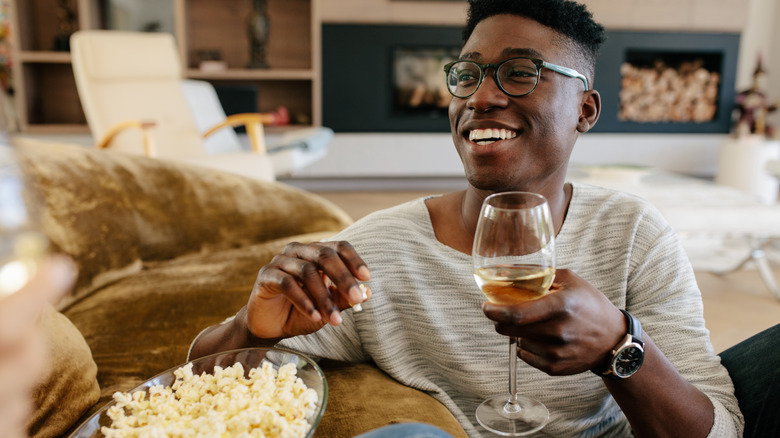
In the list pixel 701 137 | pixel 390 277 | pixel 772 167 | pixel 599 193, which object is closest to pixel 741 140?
pixel 701 137

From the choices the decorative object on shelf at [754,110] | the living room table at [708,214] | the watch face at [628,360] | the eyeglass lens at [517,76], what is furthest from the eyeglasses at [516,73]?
the decorative object on shelf at [754,110]

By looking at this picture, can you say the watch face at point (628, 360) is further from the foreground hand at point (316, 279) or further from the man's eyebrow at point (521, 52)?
the man's eyebrow at point (521, 52)

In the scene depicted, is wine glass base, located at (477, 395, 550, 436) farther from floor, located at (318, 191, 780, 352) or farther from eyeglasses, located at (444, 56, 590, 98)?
floor, located at (318, 191, 780, 352)

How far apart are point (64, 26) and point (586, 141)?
446 centimetres

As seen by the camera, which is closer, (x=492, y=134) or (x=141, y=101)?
(x=492, y=134)

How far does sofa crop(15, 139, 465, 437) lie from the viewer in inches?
32.7

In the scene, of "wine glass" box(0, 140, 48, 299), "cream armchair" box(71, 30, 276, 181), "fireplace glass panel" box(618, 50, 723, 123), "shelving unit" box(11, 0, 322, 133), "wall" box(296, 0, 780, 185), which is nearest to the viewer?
"wine glass" box(0, 140, 48, 299)

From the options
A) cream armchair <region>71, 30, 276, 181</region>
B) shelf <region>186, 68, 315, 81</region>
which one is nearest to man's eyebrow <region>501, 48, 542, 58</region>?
cream armchair <region>71, 30, 276, 181</region>

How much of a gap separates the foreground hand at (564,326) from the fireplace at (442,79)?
4.49 metres

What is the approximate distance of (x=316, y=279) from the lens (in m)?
0.71

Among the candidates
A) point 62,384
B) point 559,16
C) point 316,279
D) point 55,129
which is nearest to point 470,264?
point 316,279

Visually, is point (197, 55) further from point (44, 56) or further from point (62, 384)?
point (62, 384)

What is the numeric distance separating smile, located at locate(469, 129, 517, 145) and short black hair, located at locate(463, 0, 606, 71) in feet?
0.59

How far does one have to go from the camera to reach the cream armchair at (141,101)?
10.9 feet
